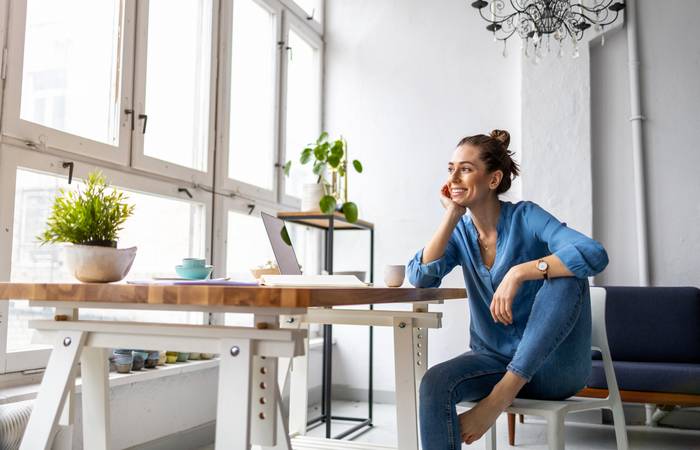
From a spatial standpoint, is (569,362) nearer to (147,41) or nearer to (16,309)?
(16,309)

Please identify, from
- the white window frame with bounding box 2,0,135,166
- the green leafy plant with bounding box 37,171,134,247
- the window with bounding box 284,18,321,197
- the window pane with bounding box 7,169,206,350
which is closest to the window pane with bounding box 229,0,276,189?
the window with bounding box 284,18,321,197

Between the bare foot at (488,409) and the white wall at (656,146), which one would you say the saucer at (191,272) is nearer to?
the bare foot at (488,409)

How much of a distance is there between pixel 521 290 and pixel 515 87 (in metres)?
2.49

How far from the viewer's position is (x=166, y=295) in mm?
1023

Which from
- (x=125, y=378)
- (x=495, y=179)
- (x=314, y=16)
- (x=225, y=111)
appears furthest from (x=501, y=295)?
(x=314, y=16)

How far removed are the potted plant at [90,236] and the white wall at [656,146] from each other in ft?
10.1

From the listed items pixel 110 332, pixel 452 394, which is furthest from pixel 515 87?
pixel 110 332

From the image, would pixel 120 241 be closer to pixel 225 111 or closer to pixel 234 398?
pixel 225 111

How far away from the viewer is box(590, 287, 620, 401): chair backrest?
189cm

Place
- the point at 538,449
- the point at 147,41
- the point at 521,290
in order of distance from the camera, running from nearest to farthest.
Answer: the point at 521,290, the point at 147,41, the point at 538,449

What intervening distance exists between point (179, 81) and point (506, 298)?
198 cm

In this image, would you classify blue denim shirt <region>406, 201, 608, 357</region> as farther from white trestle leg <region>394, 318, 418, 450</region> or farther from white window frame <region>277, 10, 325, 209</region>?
white window frame <region>277, 10, 325, 209</region>

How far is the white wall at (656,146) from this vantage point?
356 cm

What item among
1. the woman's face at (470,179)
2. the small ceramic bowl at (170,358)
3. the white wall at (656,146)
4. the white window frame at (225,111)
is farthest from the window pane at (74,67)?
the white wall at (656,146)
